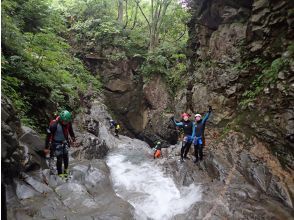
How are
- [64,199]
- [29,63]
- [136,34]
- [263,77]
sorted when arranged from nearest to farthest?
[64,199] < [29,63] < [263,77] < [136,34]

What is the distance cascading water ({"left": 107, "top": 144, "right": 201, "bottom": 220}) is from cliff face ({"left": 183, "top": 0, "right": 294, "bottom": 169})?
3516 millimetres

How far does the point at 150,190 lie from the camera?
10.4m

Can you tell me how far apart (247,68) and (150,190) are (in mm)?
6977

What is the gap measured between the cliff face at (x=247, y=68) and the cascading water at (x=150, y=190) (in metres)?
3.52

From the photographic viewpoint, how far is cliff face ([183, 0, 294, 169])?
10.4 m

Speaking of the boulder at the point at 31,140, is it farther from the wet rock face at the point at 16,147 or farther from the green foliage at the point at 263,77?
the green foliage at the point at 263,77

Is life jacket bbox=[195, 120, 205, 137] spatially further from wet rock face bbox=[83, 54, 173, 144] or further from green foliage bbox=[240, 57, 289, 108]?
wet rock face bbox=[83, 54, 173, 144]

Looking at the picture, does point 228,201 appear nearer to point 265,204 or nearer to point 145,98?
point 265,204

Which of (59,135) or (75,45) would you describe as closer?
(59,135)

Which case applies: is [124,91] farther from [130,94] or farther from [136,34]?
[136,34]

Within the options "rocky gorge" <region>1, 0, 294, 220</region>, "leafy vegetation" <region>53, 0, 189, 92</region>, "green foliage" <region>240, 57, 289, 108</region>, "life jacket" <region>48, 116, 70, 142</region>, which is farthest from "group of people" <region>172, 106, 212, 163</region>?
"leafy vegetation" <region>53, 0, 189, 92</region>

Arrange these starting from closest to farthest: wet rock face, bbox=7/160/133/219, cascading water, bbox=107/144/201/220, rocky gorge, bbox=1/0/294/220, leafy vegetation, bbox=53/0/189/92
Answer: wet rock face, bbox=7/160/133/219 → rocky gorge, bbox=1/0/294/220 → cascading water, bbox=107/144/201/220 → leafy vegetation, bbox=53/0/189/92

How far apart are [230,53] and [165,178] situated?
6985mm

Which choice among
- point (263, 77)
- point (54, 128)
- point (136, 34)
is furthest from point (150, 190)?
point (136, 34)
